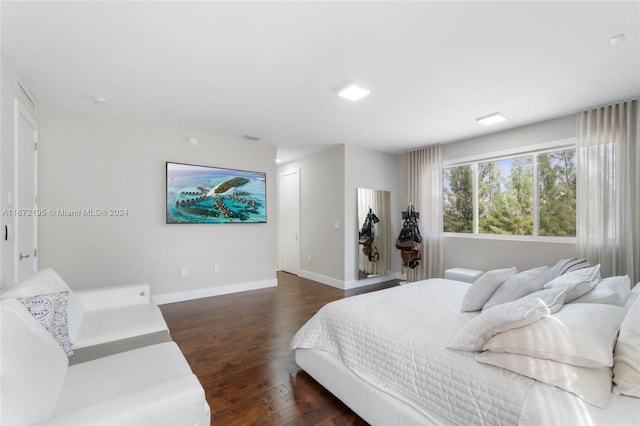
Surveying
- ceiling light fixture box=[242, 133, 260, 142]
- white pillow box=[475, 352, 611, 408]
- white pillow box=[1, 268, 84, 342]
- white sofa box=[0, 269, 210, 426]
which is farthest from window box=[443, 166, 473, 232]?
white pillow box=[1, 268, 84, 342]

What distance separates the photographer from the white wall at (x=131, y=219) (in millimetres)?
3396

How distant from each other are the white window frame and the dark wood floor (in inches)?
98.6

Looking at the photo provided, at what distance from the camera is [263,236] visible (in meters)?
4.97

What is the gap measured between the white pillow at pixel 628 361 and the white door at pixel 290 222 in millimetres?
5293

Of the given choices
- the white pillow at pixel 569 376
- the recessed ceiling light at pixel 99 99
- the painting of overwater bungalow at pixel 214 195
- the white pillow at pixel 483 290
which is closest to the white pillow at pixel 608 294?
the white pillow at pixel 483 290

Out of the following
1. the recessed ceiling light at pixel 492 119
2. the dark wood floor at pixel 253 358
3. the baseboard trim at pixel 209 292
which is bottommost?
the dark wood floor at pixel 253 358

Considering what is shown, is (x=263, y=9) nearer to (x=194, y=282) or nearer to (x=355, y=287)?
(x=194, y=282)

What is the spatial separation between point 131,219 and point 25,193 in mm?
1111

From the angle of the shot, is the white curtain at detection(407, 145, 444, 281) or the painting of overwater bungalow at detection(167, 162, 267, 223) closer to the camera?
the painting of overwater bungalow at detection(167, 162, 267, 223)

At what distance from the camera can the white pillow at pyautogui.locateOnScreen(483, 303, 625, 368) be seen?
112cm

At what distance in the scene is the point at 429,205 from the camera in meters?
5.18

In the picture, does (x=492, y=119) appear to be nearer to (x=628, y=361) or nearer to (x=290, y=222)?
A: (x=628, y=361)

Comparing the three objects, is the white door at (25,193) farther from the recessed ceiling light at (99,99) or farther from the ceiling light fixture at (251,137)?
the ceiling light fixture at (251,137)

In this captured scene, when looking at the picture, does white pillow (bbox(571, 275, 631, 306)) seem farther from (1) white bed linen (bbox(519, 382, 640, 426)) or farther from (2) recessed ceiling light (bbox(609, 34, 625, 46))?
(2) recessed ceiling light (bbox(609, 34, 625, 46))
